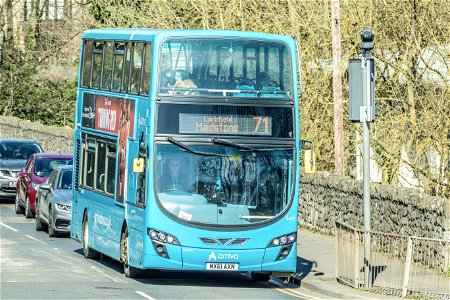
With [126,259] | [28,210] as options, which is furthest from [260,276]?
[28,210]

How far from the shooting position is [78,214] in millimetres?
25125

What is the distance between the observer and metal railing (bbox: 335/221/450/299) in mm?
19031

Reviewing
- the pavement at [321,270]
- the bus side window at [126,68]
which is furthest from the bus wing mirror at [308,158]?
the bus side window at [126,68]

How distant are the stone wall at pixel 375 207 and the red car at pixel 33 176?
269 inches

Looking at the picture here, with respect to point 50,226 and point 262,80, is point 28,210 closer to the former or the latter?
point 50,226

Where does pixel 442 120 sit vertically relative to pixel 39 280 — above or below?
above

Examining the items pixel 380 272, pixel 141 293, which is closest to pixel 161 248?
pixel 141 293

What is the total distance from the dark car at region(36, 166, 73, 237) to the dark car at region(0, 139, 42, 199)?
8208mm

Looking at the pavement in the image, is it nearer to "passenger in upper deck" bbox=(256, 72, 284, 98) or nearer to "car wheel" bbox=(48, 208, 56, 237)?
"passenger in upper deck" bbox=(256, 72, 284, 98)

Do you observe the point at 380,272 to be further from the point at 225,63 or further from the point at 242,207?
the point at 225,63

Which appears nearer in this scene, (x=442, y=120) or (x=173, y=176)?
(x=173, y=176)

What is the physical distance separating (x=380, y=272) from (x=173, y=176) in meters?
3.59

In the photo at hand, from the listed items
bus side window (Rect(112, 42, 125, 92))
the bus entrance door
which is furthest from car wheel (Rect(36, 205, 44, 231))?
the bus entrance door

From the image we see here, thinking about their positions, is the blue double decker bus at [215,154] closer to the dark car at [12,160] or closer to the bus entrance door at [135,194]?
the bus entrance door at [135,194]
